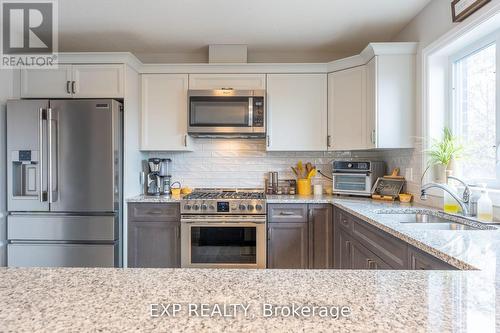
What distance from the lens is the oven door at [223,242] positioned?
2.69 metres

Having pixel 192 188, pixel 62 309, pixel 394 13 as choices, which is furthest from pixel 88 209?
pixel 394 13

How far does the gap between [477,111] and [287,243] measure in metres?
1.76

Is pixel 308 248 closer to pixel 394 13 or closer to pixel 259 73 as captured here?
pixel 259 73

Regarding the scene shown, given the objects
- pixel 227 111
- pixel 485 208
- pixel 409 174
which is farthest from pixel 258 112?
pixel 485 208

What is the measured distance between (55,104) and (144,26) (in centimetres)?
103

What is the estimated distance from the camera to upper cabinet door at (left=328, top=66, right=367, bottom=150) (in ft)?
9.03

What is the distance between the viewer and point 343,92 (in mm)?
2881

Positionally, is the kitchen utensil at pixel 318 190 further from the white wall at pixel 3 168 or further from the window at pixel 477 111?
the white wall at pixel 3 168

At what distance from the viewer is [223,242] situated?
2701 mm

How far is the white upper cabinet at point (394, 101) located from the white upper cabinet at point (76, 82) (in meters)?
2.27

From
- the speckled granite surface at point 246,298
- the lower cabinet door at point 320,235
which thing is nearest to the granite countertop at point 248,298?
the speckled granite surface at point 246,298

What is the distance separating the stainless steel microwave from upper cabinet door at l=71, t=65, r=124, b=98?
66 cm

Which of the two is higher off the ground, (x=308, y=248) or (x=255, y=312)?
(x=255, y=312)

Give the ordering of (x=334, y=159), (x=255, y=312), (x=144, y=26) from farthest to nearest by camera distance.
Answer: (x=334, y=159) < (x=144, y=26) < (x=255, y=312)
